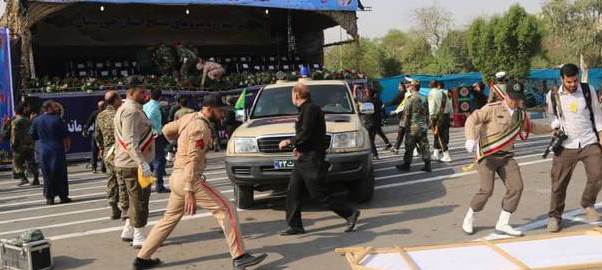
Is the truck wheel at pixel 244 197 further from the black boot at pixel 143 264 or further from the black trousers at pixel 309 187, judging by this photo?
the black boot at pixel 143 264

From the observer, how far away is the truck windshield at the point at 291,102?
8.50 meters

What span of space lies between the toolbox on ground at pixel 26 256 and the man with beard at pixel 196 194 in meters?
0.91

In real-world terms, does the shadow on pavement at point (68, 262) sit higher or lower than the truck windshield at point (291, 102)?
lower

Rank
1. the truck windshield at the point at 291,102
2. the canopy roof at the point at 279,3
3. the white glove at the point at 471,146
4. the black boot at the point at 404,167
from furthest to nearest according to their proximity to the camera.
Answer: the canopy roof at the point at 279,3 < the black boot at the point at 404,167 < the truck windshield at the point at 291,102 < the white glove at the point at 471,146

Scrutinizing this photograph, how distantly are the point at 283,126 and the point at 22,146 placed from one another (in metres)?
6.65

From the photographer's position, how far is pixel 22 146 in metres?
11.4

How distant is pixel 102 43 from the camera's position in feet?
71.8

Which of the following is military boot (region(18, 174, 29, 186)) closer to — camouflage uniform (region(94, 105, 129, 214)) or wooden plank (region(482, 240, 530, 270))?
camouflage uniform (region(94, 105, 129, 214))

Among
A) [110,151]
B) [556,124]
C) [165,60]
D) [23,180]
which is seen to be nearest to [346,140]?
[556,124]

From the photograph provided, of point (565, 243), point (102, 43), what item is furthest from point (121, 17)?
point (565, 243)

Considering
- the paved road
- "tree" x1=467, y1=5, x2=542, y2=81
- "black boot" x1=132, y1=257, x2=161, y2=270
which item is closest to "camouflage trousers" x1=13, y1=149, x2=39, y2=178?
the paved road

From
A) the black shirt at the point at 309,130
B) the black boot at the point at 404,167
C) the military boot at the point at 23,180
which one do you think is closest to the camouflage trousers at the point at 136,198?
the black shirt at the point at 309,130

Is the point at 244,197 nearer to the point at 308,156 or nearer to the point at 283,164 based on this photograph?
the point at 283,164

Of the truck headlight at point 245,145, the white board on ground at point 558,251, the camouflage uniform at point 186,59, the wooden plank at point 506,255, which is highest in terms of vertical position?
the camouflage uniform at point 186,59
